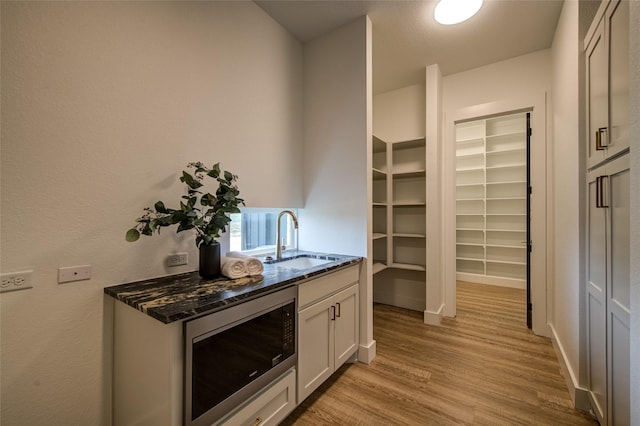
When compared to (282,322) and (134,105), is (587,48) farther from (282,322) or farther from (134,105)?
(134,105)

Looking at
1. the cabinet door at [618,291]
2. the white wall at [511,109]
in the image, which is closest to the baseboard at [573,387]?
the cabinet door at [618,291]

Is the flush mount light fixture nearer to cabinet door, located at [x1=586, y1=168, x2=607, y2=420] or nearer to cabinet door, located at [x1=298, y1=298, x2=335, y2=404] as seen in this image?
cabinet door, located at [x1=586, y1=168, x2=607, y2=420]

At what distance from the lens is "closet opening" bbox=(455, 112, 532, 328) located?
14.6 feet

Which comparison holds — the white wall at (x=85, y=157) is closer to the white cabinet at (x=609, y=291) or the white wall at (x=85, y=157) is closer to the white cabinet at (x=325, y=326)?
the white cabinet at (x=325, y=326)

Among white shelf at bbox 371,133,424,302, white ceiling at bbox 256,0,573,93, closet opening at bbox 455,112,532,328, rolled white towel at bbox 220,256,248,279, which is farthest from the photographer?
closet opening at bbox 455,112,532,328

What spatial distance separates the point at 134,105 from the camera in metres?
1.46

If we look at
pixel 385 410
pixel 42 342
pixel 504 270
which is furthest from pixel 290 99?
pixel 504 270

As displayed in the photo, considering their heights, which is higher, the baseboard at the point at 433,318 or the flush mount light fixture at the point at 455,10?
the flush mount light fixture at the point at 455,10

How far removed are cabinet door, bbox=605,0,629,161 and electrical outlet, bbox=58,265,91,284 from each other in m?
2.58

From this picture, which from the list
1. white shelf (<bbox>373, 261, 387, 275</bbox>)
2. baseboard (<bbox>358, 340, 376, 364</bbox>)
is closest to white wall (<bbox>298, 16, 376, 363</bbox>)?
baseboard (<bbox>358, 340, 376, 364</bbox>)

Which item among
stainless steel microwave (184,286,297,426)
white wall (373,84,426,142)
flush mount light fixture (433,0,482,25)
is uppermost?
flush mount light fixture (433,0,482,25)

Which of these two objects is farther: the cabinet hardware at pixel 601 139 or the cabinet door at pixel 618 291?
the cabinet hardware at pixel 601 139

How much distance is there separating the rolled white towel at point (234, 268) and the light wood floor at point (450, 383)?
97cm

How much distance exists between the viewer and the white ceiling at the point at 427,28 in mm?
2158
